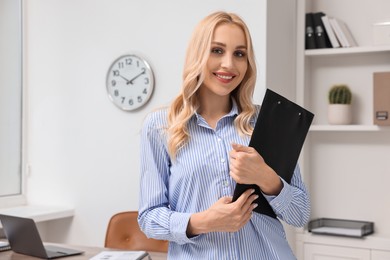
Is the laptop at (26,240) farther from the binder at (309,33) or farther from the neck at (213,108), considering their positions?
the binder at (309,33)

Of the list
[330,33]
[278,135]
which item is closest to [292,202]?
[278,135]

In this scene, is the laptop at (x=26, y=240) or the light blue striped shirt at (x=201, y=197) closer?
the light blue striped shirt at (x=201, y=197)

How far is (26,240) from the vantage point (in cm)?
257

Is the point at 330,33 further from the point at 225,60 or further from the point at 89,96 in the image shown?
the point at 225,60

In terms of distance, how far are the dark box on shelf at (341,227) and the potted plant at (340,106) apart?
61 centimetres

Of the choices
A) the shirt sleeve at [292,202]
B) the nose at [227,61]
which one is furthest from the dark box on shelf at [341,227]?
the nose at [227,61]

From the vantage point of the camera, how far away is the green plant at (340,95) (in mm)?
3537

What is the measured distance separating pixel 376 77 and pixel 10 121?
2.59 m

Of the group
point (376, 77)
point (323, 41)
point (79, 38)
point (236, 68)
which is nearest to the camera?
point (236, 68)

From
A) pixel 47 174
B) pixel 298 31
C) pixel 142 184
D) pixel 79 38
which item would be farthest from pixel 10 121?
pixel 142 184

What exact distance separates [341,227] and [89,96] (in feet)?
6.19

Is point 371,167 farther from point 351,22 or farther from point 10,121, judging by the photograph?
point 10,121

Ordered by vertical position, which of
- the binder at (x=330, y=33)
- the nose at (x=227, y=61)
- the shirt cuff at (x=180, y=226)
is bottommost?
the shirt cuff at (x=180, y=226)

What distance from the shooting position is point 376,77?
3.34 m
